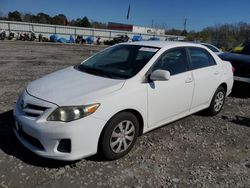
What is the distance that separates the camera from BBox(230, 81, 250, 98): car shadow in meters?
6.74

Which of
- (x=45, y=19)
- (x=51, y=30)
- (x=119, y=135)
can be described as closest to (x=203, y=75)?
(x=119, y=135)

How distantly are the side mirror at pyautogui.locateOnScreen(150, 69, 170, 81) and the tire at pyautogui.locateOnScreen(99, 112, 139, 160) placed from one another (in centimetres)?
63

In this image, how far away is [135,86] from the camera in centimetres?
332

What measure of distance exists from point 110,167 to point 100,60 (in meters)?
1.94

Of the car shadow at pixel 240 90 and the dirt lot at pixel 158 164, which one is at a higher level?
the car shadow at pixel 240 90

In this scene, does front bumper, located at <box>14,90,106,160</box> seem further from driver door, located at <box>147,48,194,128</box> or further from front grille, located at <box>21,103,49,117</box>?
driver door, located at <box>147,48,194,128</box>

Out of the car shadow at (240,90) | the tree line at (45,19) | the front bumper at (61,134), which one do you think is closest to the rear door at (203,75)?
the front bumper at (61,134)

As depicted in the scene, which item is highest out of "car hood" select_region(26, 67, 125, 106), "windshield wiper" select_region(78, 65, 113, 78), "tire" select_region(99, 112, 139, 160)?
"windshield wiper" select_region(78, 65, 113, 78)

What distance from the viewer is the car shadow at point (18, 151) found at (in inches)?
125

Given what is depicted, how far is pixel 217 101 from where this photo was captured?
5090 millimetres

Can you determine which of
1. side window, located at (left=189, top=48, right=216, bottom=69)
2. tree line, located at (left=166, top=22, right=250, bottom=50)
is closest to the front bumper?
side window, located at (left=189, top=48, right=216, bottom=69)

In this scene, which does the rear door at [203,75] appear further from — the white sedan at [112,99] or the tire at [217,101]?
the tire at [217,101]

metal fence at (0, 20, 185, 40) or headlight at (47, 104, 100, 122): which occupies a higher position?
metal fence at (0, 20, 185, 40)

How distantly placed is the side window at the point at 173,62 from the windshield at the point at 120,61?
17 centimetres
